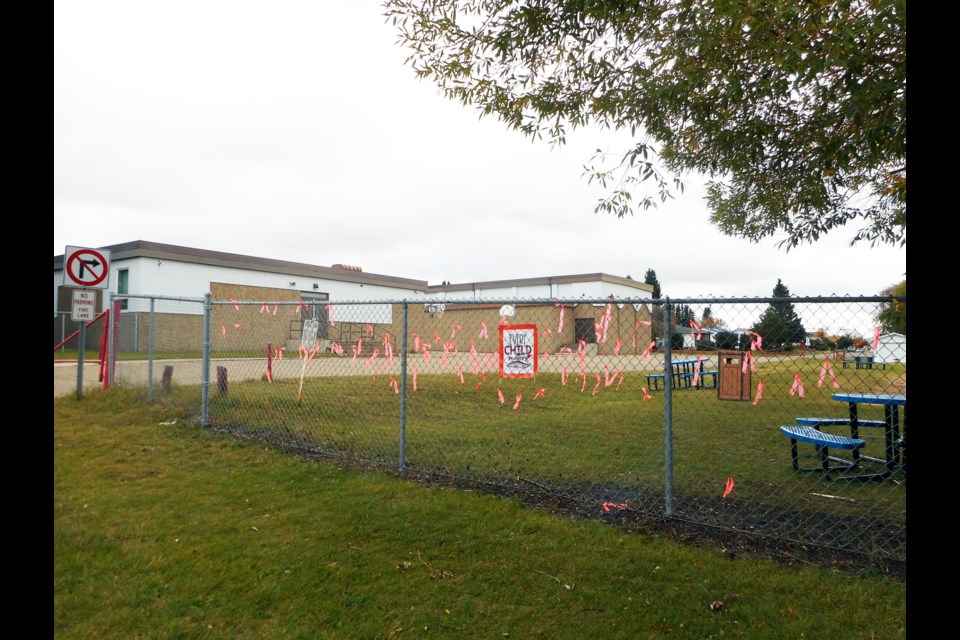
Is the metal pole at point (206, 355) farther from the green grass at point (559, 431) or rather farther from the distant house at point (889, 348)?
the distant house at point (889, 348)

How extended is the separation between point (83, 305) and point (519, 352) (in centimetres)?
769

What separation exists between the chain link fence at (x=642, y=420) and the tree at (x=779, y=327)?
0.02 m

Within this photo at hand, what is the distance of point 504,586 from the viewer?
10.8ft

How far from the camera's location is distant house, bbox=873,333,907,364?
2.94 meters

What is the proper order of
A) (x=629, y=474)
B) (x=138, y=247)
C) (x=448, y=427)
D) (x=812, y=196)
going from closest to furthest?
(x=812, y=196) < (x=629, y=474) < (x=448, y=427) < (x=138, y=247)

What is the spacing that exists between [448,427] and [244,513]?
4.00 meters

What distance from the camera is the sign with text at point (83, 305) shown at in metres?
8.59

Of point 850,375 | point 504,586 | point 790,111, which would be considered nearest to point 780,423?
point 850,375

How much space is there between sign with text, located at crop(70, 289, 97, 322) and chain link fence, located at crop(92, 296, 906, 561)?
1633 mm

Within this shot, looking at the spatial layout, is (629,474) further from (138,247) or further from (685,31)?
(138,247)

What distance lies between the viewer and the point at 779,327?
14.3ft

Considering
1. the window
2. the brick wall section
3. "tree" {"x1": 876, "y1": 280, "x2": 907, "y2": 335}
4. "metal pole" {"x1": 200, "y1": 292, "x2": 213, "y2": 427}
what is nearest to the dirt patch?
"tree" {"x1": 876, "y1": 280, "x2": 907, "y2": 335}

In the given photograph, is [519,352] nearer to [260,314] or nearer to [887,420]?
[887,420]

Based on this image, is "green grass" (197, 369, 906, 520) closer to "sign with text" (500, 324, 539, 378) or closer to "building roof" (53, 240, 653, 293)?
"sign with text" (500, 324, 539, 378)
